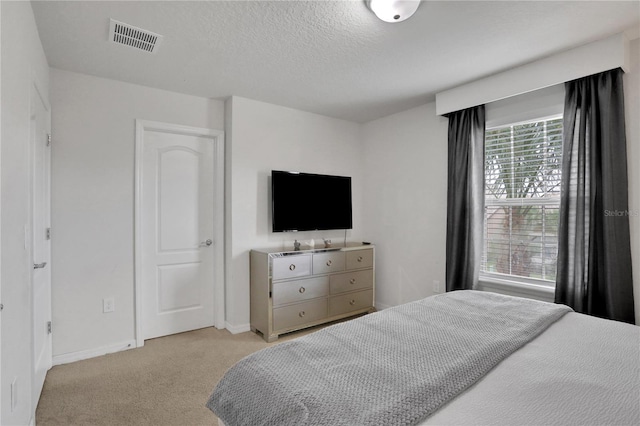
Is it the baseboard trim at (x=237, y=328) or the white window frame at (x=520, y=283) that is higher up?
the white window frame at (x=520, y=283)

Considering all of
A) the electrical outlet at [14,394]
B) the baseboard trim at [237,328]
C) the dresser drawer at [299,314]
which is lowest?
the baseboard trim at [237,328]

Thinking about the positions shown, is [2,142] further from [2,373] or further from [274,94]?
[274,94]

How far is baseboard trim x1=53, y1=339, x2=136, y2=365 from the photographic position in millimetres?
2723

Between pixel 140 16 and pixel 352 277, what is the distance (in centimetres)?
303

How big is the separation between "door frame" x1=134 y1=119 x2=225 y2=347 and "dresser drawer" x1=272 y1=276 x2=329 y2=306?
0.72 metres

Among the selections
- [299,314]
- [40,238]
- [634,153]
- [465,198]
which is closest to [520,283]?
[465,198]

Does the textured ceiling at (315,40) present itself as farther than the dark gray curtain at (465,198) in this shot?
No

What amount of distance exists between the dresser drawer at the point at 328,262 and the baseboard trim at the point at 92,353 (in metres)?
1.86

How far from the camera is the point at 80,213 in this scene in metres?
2.83

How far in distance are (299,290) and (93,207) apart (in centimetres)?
203

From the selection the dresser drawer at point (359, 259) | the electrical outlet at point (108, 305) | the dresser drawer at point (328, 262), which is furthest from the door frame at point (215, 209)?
the dresser drawer at point (359, 259)

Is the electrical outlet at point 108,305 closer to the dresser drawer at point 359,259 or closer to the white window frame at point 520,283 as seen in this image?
the dresser drawer at point 359,259

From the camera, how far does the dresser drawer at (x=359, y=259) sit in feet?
12.4

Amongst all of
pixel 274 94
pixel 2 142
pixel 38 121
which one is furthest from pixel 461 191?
pixel 38 121
